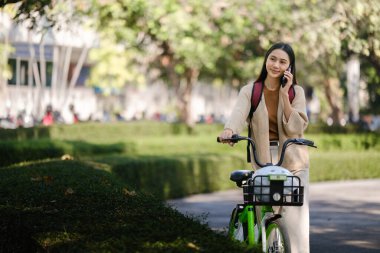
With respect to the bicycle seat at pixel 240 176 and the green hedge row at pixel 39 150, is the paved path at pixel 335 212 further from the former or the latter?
the green hedge row at pixel 39 150

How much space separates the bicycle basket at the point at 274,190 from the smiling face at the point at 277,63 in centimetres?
101

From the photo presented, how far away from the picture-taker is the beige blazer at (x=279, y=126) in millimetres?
7379

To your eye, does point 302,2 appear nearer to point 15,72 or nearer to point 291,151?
point 291,151

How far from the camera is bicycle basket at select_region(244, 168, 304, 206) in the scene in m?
6.53

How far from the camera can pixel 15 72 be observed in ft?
200

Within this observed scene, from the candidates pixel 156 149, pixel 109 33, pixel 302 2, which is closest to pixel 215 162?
pixel 156 149

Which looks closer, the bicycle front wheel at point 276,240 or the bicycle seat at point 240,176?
the bicycle front wheel at point 276,240

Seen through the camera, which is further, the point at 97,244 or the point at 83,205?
the point at 83,205

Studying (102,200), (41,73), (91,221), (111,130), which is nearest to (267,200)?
(91,221)

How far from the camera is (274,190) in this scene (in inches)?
257

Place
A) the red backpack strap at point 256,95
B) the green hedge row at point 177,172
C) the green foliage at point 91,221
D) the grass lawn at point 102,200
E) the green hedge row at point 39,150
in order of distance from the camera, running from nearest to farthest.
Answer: the green foliage at point 91,221
the grass lawn at point 102,200
the red backpack strap at point 256,95
the green hedge row at point 177,172
the green hedge row at point 39,150

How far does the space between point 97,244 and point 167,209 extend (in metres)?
1.76

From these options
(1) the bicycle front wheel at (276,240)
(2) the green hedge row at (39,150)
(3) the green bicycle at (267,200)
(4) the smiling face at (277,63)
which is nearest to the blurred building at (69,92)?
(2) the green hedge row at (39,150)

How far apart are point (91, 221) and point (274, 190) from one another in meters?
1.31
